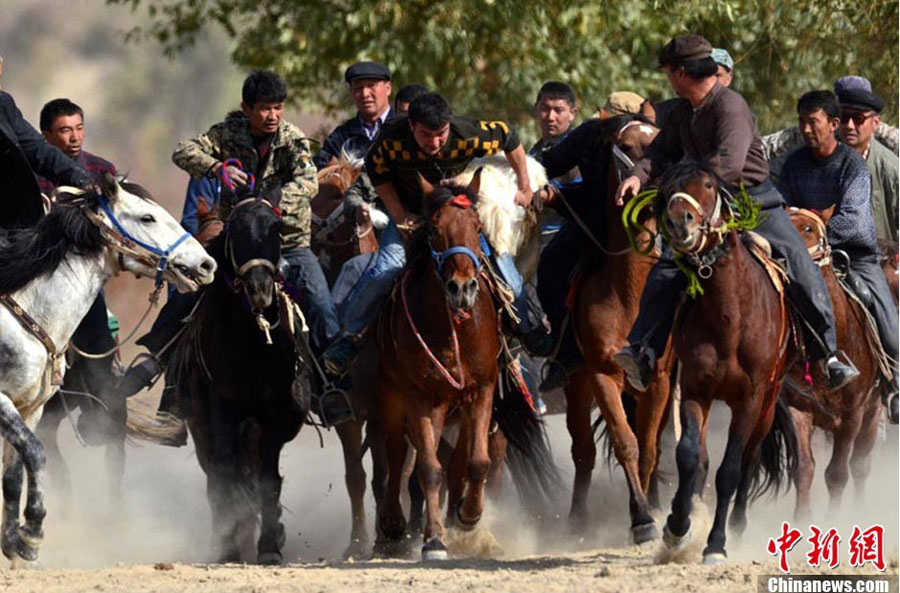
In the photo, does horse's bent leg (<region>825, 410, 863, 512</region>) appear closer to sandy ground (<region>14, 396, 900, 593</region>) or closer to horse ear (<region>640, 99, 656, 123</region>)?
sandy ground (<region>14, 396, 900, 593</region>)

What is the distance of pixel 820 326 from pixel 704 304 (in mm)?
797

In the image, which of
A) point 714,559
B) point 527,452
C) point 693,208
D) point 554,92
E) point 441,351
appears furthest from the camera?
point 554,92

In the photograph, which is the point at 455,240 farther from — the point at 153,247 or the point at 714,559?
the point at 714,559

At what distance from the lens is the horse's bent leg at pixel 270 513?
11.1 metres

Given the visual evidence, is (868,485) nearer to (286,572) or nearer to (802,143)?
(802,143)

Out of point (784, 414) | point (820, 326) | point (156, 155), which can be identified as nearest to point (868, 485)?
point (784, 414)

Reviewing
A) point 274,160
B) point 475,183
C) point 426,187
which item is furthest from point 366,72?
point 426,187

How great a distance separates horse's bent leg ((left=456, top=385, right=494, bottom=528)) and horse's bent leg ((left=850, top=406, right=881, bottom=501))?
10.4ft

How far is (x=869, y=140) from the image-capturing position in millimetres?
12867

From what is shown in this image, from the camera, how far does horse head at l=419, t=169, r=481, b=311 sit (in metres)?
10.1

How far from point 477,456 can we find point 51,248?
2.51 meters

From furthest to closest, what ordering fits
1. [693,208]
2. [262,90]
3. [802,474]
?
1. [802,474]
2. [262,90]
3. [693,208]

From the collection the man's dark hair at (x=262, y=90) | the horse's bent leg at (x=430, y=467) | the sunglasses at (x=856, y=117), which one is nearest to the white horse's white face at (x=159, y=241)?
the horse's bent leg at (x=430, y=467)

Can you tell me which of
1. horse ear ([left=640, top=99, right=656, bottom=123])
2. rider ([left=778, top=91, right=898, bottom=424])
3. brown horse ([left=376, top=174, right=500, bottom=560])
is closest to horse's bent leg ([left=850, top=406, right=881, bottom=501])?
rider ([left=778, top=91, right=898, bottom=424])
